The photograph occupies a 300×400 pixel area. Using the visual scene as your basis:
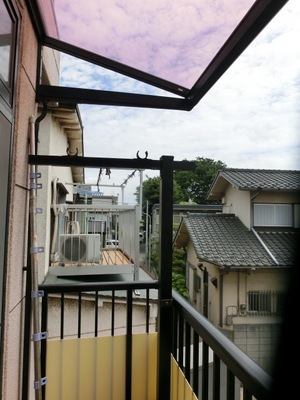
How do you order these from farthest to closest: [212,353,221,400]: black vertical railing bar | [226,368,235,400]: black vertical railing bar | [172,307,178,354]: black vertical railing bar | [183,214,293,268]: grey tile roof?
[183,214,293,268]: grey tile roof → [172,307,178,354]: black vertical railing bar → [212,353,221,400]: black vertical railing bar → [226,368,235,400]: black vertical railing bar

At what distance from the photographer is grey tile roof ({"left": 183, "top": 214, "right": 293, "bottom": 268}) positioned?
7.34 feet

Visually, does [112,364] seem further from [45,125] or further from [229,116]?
[45,125]

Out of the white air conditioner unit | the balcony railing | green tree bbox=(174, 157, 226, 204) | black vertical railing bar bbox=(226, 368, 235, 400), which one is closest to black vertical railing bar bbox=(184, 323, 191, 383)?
the balcony railing

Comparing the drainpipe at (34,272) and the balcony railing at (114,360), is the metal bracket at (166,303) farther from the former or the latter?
the drainpipe at (34,272)

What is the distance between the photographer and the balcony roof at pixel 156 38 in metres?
1.20

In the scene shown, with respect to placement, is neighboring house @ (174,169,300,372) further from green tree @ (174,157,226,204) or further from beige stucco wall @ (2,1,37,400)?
beige stucco wall @ (2,1,37,400)

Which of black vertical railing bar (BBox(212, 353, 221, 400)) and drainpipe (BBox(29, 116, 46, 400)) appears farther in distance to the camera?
drainpipe (BBox(29, 116, 46, 400))

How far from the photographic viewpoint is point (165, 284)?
5.75ft

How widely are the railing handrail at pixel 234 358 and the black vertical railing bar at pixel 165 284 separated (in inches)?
11.7

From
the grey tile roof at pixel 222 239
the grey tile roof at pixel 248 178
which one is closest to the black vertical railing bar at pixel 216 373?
the grey tile roof at pixel 248 178

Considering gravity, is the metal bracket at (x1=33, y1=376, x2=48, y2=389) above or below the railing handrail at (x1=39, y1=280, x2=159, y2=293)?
below

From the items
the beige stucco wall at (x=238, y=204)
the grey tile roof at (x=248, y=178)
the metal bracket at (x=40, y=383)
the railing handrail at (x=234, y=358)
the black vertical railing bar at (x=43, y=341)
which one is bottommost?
the metal bracket at (x=40, y=383)

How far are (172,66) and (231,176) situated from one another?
1184 millimetres

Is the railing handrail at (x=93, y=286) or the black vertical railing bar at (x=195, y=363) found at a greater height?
the railing handrail at (x=93, y=286)
